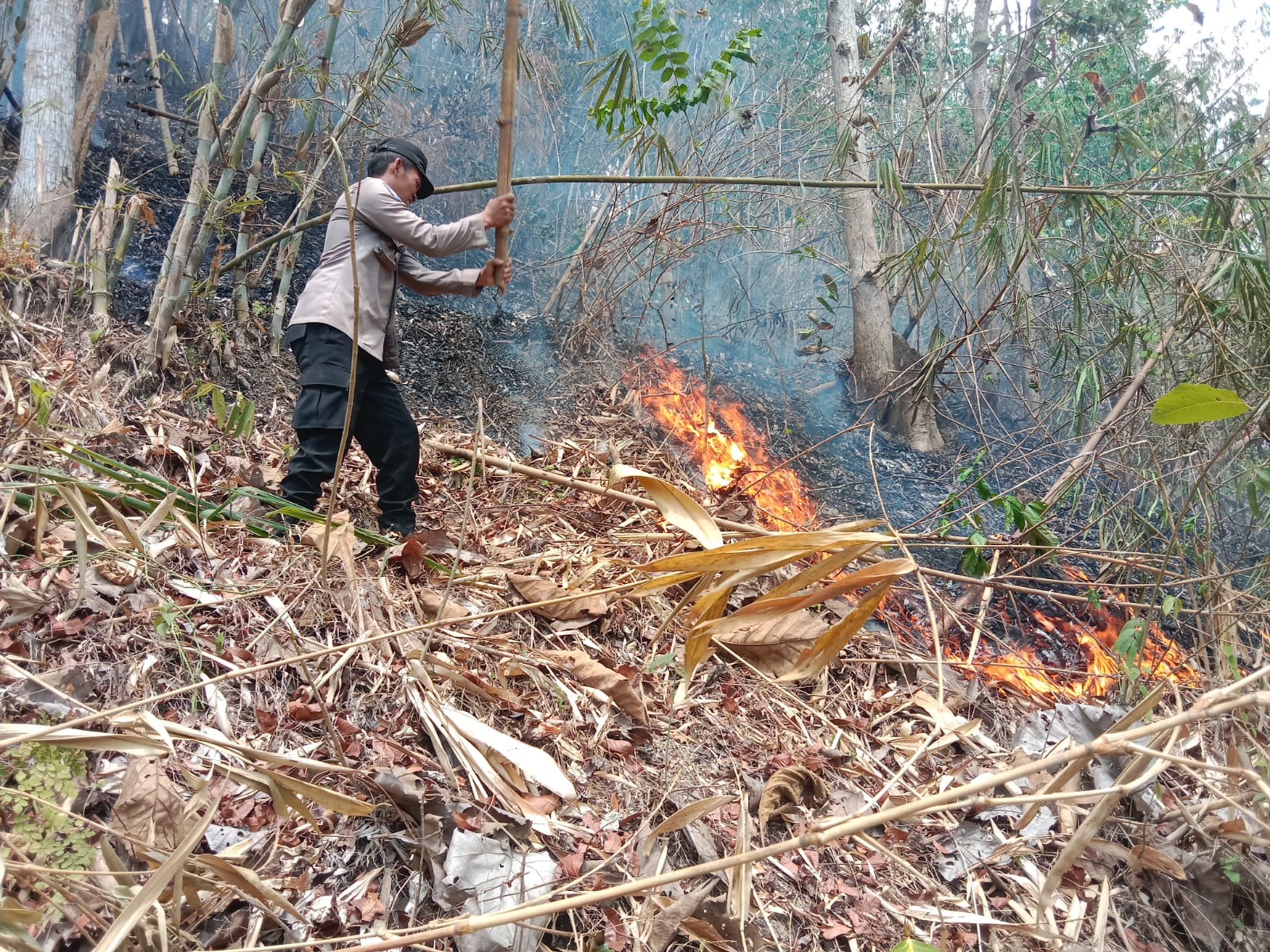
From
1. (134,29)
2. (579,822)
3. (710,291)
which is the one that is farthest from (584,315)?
(134,29)

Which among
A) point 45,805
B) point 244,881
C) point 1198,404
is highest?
point 1198,404

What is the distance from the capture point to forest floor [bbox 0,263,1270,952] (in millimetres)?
1049

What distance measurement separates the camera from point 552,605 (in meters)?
2.23

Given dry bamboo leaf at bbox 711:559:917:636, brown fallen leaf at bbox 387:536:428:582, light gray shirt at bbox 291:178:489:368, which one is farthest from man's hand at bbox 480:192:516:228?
dry bamboo leaf at bbox 711:559:917:636

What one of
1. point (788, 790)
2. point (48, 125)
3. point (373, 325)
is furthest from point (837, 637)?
point (48, 125)

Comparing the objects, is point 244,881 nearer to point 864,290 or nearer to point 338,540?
point 338,540

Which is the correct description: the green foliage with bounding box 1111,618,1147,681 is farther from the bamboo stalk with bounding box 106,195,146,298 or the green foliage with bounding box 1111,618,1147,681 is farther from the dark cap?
the bamboo stalk with bounding box 106,195,146,298

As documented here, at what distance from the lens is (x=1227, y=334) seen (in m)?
3.07

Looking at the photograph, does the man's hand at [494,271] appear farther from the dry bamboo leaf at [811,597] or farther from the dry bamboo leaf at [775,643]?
the dry bamboo leaf at [811,597]

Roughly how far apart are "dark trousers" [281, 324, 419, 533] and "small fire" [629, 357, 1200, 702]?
1.40m

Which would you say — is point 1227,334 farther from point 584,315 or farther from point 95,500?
point 95,500

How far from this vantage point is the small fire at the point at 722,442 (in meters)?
4.04

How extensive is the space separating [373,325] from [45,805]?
1.90 meters

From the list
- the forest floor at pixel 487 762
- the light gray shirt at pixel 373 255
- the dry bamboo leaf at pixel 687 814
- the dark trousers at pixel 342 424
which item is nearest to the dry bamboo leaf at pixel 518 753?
the forest floor at pixel 487 762
